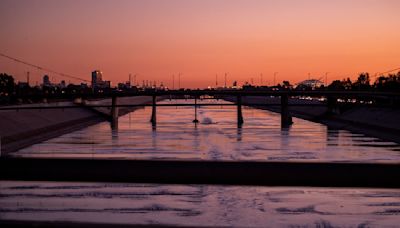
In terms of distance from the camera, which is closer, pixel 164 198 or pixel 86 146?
pixel 164 198

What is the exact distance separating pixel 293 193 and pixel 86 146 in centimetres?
2202

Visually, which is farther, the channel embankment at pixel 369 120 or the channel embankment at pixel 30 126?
the channel embankment at pixel 369 120

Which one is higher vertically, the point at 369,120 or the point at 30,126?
the point at 369,120

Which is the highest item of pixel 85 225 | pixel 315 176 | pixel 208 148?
pixel 315 176

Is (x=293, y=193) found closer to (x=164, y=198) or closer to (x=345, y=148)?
(x=164, y=198)

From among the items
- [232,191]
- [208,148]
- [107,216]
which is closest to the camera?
[107,216]

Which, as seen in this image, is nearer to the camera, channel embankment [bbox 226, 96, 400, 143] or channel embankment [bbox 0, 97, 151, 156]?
channel embankment [bbox 0, 97, 151, 156]

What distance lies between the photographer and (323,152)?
32.5 m

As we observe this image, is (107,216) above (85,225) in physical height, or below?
below

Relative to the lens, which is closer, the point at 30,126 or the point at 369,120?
the point at 30,126

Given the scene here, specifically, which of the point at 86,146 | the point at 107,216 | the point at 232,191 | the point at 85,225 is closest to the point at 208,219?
the point at 107,216

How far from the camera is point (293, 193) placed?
17391mm

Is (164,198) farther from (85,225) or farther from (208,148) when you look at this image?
(208,148)

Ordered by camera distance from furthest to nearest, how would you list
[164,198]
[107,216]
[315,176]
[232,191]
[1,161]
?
[232,191]
[164,198]
[107,216]
[1,161]
[315,176]
